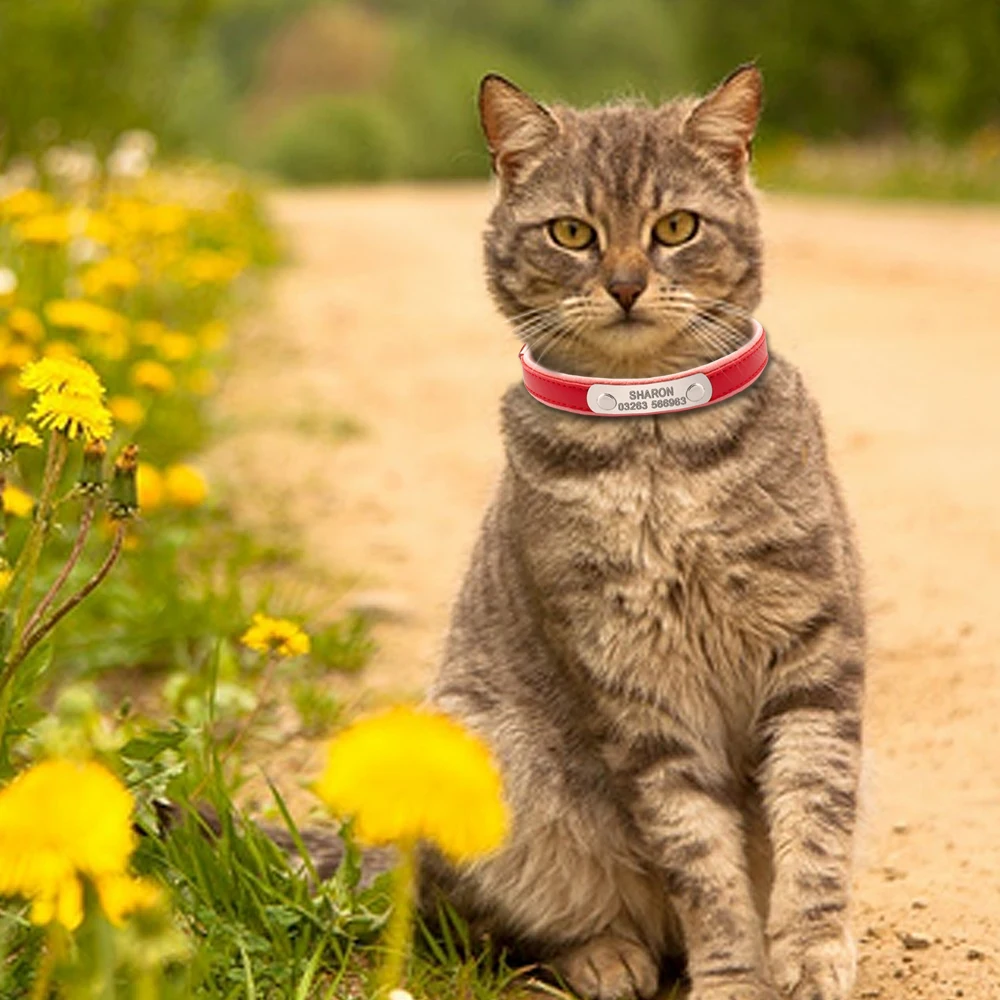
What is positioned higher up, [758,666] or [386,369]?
[758,666]

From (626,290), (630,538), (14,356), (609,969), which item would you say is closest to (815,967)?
(609,969)

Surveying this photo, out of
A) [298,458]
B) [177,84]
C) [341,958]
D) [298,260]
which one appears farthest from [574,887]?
[298,260]

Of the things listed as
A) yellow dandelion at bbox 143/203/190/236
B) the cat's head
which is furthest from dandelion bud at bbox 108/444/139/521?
yellow dandelion at bbox 143/203/190/236

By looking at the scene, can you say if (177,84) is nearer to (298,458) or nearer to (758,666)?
(298,458)

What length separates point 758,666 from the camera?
8.59ft

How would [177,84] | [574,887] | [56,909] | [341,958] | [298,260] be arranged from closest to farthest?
[56,909] → [341,958] → [574,887] → [177,84] → [298,260]

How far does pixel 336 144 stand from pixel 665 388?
36.4m

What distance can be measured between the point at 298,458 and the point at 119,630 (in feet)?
7.69

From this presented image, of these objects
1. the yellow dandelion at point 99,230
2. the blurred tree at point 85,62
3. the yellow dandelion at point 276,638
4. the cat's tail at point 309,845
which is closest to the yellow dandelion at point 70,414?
the yellow dandelion at point 276,638

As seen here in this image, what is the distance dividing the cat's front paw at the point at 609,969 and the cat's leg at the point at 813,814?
0.95 ft

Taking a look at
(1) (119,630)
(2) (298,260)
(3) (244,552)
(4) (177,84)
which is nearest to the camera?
(1) (119,630)

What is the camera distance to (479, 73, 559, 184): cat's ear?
2840 mm

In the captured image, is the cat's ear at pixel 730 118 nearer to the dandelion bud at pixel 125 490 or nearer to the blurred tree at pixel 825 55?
the dandelion bud at pixel 125 490

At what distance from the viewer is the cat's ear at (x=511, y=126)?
2.84 m
